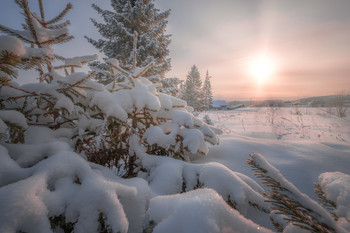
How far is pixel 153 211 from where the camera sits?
696mm

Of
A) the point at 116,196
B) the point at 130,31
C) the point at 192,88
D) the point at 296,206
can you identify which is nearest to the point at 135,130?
the point at 116,196

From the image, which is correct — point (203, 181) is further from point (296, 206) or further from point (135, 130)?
point (135, 130)

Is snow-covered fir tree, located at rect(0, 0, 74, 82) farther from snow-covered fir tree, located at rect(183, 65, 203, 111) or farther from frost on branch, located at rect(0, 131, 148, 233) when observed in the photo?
snow-covered fir tree, located at rect(183, 65, 203, 111)

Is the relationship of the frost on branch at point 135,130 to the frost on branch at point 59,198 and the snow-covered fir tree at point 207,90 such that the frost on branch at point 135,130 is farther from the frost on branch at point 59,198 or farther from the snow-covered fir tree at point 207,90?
the snow-covered fir tree at point 207,90

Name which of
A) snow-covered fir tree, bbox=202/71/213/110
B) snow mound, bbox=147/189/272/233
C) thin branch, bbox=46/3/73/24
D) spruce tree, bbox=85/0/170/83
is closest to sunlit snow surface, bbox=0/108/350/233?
snow mound, bbox=147/189/272/233

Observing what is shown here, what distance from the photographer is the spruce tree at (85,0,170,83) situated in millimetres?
7703

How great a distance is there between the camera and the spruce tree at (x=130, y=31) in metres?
7.70

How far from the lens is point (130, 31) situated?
8.20 m

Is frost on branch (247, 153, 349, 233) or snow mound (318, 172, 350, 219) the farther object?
snow mound (318, 172, 350, 219)

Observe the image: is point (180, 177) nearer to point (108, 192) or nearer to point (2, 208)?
point (108, 192)

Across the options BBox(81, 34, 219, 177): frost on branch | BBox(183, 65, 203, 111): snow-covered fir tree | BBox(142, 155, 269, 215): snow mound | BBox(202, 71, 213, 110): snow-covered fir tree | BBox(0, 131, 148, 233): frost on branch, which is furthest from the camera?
BBox(202, 71, 213, 110): snow-covered fir tree

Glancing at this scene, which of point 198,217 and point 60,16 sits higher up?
point 60,16

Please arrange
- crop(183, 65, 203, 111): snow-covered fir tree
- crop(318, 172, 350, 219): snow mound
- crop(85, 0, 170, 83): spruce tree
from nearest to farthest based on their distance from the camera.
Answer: crop(318, 172, 350, 219): snow mound
crop(85, 0, 170, 83): spruce tree
crop(183, 65, 203, 111): snow-covered fir tree

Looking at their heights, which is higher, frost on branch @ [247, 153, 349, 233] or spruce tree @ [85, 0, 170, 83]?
spruce tree @ [85, 0, 170, 83]
